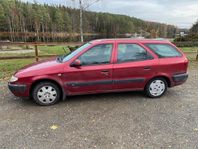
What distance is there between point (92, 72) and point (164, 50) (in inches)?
77.1

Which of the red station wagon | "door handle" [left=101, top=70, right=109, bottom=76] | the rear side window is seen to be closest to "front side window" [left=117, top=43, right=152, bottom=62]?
the red station wagon

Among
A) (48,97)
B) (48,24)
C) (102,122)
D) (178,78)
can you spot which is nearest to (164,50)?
(178,78)

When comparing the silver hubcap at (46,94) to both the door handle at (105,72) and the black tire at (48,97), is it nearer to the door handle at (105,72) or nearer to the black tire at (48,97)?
the black tire at (48,97)

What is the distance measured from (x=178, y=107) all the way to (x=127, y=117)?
133cm

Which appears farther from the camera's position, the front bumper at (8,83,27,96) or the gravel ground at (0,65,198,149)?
the front bumper at (8,83,27,96)

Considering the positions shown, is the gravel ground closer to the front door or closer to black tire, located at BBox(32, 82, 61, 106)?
black tire, located at BBox(32, 82, 61, 106)

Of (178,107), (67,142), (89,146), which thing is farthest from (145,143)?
(178,107)

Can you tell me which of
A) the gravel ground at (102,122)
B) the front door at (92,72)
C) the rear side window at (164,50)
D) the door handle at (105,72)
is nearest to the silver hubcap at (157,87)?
the gravel ground at (102,122)

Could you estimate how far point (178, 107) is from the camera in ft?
14.5

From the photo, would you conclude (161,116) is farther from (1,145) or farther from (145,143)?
(1,145)

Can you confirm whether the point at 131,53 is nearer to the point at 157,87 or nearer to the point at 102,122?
the point at 157,87

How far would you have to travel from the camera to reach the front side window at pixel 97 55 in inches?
177

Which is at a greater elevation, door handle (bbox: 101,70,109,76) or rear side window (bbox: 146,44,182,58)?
rear side window (bbox: 146,44,182,58)

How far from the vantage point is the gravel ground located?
120 inches
